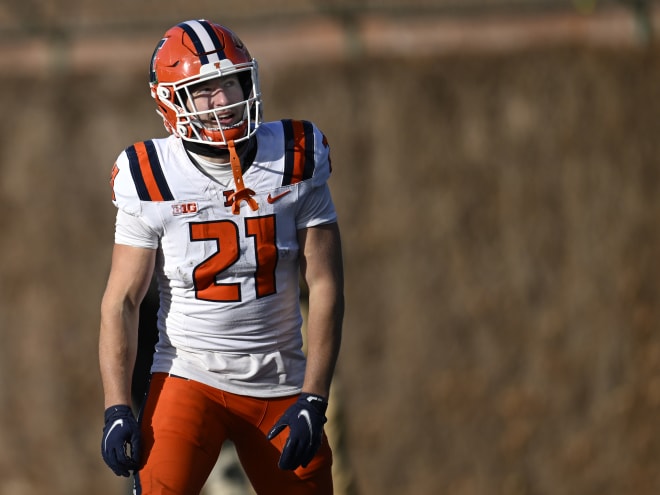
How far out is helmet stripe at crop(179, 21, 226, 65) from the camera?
180 inches

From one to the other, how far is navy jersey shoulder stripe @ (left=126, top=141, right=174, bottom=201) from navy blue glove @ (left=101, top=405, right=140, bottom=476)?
777mm

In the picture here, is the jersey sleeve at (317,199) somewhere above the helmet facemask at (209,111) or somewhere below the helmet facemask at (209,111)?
below

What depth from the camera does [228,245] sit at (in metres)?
4.59

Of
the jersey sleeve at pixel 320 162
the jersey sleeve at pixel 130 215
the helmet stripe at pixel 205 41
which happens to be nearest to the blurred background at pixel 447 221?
the jersey sleeve at pixel 320 162

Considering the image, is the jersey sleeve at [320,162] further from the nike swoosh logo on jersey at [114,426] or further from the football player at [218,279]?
the nike swoosh logo on jersey at [114,426]

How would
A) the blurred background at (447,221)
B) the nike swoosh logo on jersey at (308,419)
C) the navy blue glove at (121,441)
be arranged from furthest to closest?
the blurred background at (447,221) < the nike swoosh logo on jersey at (308,419) < the navy blue glove at (121,441)

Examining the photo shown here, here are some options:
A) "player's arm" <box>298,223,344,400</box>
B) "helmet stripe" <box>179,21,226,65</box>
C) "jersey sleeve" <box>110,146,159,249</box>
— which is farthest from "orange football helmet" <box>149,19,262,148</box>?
"player's arm" <box>298,223,344,400</box>

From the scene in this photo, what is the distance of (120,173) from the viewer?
4.62 m

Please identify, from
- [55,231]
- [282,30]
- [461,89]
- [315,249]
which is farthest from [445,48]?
[315,249]

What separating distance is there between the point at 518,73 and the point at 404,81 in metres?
1.16

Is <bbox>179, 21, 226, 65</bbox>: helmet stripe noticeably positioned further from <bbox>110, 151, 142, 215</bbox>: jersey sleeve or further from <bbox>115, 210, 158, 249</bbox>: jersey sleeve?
<bbox>115, 210, 158, 249</bbox>: jersey sleeve

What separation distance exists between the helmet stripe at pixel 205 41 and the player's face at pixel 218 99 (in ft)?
0.27

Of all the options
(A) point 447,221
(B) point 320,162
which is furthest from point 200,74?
(A) point 447,221

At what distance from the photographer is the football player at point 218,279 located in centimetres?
456
